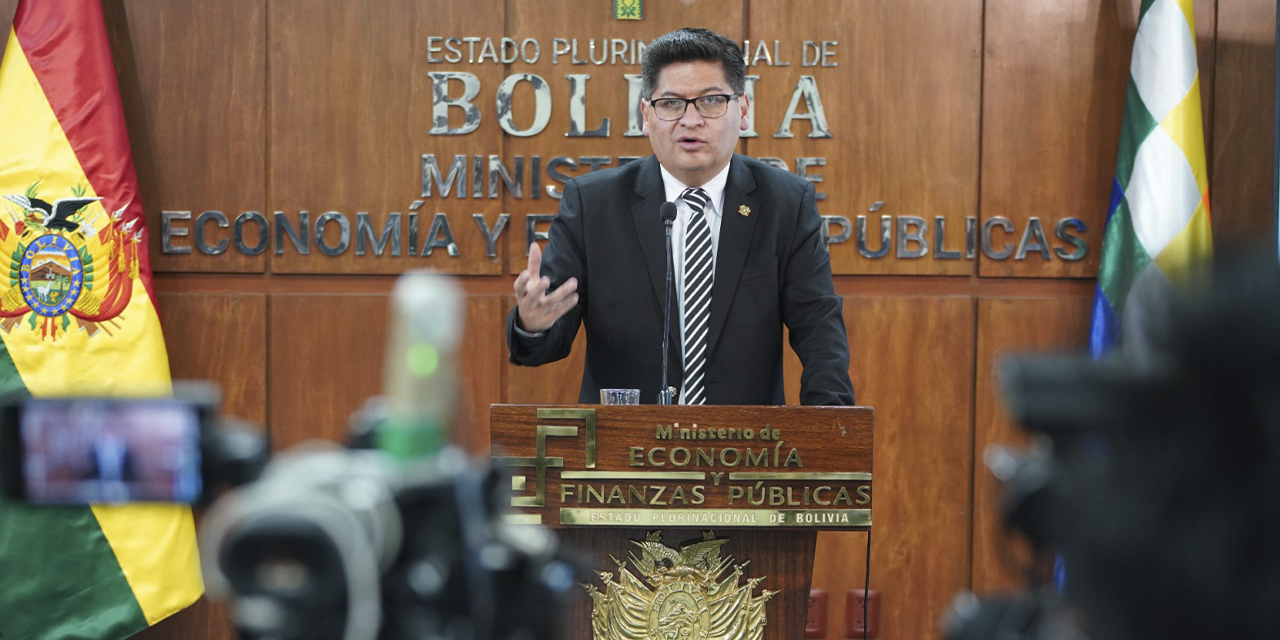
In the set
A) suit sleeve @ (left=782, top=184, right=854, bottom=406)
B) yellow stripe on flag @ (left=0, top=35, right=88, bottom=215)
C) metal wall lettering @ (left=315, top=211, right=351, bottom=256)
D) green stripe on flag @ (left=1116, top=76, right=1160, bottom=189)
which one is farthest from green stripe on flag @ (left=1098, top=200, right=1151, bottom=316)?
yellow stripe on flag @ (left=0, top=35, right=88, bottom=215)

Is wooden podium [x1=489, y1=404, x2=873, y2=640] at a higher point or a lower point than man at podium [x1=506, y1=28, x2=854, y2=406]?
lower

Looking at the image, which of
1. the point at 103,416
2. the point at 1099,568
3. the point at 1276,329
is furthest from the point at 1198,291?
the point at 103,416

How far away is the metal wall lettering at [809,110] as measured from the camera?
14.4 feet

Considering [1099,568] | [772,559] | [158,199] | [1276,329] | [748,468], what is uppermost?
[158,199]

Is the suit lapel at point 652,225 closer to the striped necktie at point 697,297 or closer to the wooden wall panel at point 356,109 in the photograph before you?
the striped necktie at point 697,297

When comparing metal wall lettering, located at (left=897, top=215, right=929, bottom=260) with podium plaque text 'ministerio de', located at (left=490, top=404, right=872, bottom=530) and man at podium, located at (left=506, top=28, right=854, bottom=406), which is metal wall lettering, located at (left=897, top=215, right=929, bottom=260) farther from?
podium plaque text 'ministerio de', located at (left=490, top=404, right=872, bottom=530)

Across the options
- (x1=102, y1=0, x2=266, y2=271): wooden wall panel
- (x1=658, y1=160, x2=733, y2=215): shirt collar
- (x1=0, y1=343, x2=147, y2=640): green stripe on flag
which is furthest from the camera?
(x1=102, y1=0, x2=266, y2=271): wooden wall panel

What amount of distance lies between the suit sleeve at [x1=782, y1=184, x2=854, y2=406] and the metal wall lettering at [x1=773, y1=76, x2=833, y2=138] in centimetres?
146

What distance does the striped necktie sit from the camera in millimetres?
2770

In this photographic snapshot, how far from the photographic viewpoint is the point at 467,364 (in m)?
4.43

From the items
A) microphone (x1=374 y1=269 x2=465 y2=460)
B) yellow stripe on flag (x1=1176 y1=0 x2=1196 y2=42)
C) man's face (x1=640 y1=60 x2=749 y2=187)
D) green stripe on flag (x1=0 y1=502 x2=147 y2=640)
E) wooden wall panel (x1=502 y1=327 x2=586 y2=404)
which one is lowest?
green stripe on flag (x1=0 y1=502 x2=147 y2=640)

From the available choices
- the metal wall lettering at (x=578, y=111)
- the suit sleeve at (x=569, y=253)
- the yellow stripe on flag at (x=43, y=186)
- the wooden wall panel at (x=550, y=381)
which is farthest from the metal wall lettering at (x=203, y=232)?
the suit sleeve at (x=569, y=253)

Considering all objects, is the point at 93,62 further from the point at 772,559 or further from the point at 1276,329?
the point at 1276,329

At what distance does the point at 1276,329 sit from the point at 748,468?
1.73m
